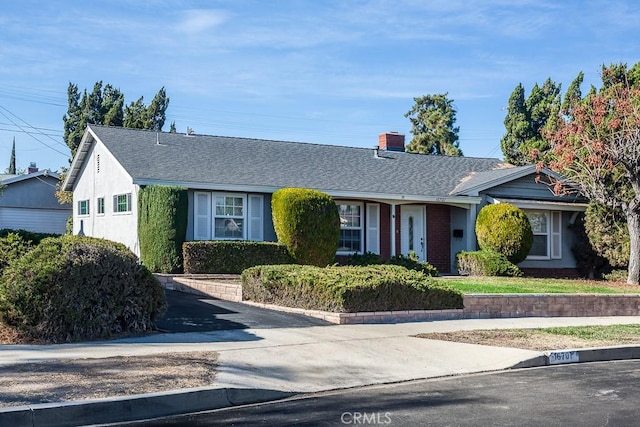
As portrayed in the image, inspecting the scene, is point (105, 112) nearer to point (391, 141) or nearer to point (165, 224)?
point (391, 141)

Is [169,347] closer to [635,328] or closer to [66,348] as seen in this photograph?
[66,348]

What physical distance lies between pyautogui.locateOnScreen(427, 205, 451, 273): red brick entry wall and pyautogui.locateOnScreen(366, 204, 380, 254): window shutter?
204 cm

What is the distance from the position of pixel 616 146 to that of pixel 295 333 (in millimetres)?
14563

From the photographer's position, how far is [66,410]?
23.8 ft

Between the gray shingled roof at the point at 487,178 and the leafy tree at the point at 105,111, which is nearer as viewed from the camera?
the gray shingled roof at the point at 487,178

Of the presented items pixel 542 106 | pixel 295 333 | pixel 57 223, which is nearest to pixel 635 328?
pixel 295 333

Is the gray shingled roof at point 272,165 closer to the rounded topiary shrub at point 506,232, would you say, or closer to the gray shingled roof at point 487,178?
the gray shingled roof at point 487,178

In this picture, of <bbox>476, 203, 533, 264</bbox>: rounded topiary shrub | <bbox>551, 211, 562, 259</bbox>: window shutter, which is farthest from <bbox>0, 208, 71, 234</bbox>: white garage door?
<bbox>551, 211, 562, 259</bbox>: window shutter

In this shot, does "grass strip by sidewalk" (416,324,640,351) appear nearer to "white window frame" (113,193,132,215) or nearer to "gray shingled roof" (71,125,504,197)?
"gray shingled roof" (71,125,504,197)

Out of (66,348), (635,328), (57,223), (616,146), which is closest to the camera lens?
(66,348)

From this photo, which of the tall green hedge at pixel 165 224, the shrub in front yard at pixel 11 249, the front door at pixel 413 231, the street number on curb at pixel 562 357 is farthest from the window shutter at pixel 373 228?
the street number on curb at pixel 562 357

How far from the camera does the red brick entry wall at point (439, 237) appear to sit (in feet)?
86.2

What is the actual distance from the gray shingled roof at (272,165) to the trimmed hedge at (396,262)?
216 cm

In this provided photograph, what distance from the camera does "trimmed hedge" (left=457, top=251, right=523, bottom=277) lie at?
23.2 meters
